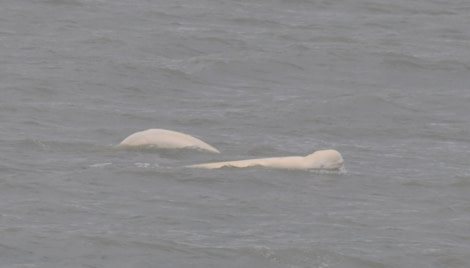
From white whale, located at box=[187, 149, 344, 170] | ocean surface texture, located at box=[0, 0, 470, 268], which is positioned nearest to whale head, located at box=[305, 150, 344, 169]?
white whale, located at box=[187, 149, 344, 170]

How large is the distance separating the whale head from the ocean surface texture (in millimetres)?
180

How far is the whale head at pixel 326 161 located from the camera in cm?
1933

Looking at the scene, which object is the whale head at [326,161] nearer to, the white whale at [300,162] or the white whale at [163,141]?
the white whale at [300,162]

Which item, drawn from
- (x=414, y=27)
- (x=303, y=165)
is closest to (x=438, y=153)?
(x=303, y=165)

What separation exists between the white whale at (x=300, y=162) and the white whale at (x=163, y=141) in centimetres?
99

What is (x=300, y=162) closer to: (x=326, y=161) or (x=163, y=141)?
(x=326, y=161)

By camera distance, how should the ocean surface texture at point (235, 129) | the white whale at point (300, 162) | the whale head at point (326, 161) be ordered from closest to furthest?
1. the ocean surface texture at point (235, 129)
2. the white whale at point (300, 162)
3. the whale head at point (326, 161)

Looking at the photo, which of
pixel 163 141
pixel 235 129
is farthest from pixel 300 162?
pixel 235 129

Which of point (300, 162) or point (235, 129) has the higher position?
point (300, 162)

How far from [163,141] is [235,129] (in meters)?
2.14

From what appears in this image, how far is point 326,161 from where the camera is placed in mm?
19328

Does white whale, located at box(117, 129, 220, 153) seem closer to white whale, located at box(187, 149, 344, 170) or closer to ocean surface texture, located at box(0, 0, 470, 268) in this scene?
ocean surface texture, located at box(0, 0, 470, 268)

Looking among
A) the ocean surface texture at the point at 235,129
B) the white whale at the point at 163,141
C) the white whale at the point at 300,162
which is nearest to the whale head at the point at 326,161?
the white whale at the point at 300,162

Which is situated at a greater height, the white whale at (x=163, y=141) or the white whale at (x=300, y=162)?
the white whale at (x=300, y=162)
